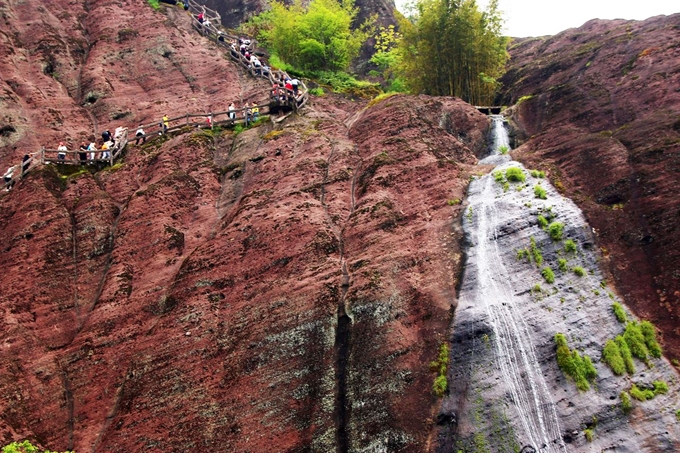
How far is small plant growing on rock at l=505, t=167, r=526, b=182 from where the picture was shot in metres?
24.9

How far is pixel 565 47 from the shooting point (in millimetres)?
41562

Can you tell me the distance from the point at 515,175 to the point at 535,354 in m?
9.39

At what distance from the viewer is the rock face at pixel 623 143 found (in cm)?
1983

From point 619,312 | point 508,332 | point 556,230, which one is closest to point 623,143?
point 556,230

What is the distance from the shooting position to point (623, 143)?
80.9 feet

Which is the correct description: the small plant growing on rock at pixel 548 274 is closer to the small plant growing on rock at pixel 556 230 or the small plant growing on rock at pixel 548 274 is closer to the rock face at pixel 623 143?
the small plant growing on rock at pixel 556 230

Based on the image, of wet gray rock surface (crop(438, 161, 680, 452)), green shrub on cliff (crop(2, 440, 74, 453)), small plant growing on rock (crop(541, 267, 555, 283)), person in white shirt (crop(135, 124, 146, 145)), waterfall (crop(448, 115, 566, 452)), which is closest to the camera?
green shrub on cliff (crop(2, 440, 74, 453))

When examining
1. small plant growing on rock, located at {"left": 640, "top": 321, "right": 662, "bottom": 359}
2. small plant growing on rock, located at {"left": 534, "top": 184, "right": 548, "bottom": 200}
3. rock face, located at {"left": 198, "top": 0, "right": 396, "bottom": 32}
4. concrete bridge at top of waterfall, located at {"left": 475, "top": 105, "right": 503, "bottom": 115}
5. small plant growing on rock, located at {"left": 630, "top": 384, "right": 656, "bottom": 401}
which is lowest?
small plant growing on rock, located at {"left": 630, "top": 384, "right": 656, "bottom": 401}

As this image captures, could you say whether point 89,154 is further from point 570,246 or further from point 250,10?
point 250,10

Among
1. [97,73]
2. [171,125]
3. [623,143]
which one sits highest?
[623,143]

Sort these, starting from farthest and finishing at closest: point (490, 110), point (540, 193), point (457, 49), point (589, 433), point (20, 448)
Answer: point (457, 49)
point (490, 110)
point (540, 193)
point (20, 448)
point (589, 433)

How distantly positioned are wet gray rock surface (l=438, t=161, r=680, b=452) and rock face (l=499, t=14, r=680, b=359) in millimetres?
971

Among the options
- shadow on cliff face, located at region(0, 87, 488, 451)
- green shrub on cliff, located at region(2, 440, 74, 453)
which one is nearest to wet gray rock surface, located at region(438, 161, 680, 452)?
shadow on cliff face, located at region(0, 87, 488, 451)

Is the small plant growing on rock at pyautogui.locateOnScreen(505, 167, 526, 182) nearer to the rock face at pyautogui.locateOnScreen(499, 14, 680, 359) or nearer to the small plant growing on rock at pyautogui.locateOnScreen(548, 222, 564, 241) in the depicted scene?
the rock face at pyautogui.locateOnScreen(499, 14, 680, 359)
